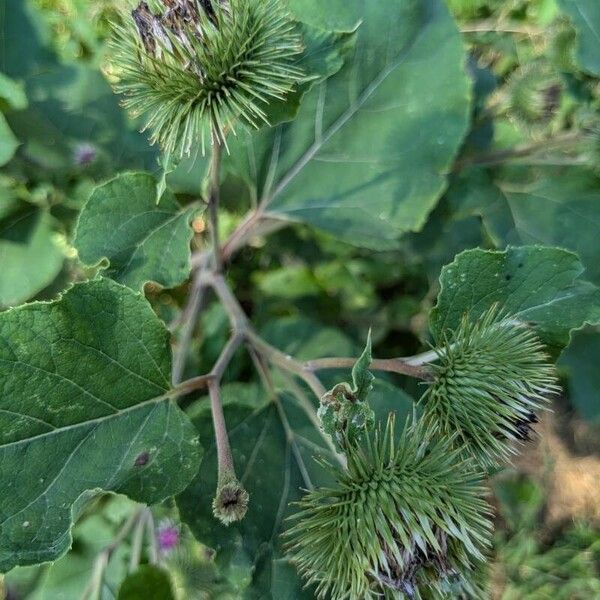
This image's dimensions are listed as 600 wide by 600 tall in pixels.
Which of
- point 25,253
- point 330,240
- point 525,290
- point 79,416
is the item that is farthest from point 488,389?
point 330,240

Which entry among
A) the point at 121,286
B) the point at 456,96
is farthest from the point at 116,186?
the point at 456,96

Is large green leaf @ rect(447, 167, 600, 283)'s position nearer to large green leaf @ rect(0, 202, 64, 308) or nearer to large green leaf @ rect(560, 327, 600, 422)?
large green leaf @ rect(560, 327, 600, 422)

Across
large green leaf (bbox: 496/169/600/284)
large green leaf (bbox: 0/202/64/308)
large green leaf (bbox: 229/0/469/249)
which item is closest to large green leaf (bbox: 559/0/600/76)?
large green leaf (bbox: 229/0/469/249)

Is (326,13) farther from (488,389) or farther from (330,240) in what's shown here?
(330,240)

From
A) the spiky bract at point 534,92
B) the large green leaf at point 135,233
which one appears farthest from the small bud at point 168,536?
the spiky bract at point 534,92

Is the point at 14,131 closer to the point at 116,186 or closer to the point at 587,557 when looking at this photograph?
the point at 116,186

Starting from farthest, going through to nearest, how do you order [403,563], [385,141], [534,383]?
[385,141] < [534,383] < [403,563]
